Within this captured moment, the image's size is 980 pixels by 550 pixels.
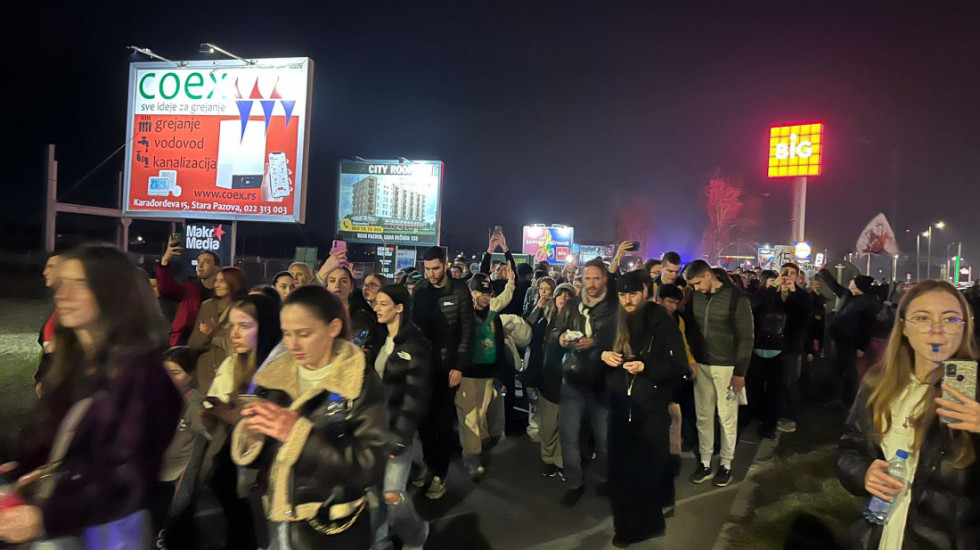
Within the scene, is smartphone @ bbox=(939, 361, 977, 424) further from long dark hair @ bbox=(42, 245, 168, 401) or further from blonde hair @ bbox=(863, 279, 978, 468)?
long dark hair @ bbox=(42, 245, 168, 401)

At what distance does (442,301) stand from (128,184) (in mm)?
10091

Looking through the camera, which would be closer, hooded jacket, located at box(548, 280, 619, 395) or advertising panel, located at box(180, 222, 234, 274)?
hooded jacket, located at box(548, 280, 619, 395)

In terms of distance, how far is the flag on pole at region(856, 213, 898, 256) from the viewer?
2267 centimetres

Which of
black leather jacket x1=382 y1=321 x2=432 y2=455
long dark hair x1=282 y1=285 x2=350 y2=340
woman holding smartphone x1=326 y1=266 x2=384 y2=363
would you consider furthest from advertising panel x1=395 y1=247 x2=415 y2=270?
long dark hair x1=282 y1=285 x2=350 y2=340

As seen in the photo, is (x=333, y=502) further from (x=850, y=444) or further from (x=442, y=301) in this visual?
(x=442, y=301)

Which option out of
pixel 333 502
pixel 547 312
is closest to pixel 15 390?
pixel 547 312

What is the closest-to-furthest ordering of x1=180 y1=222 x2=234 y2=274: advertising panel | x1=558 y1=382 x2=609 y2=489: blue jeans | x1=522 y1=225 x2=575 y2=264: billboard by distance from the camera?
x1=558 y1=382 x2=609 y2=489: blue jeans → x1=180 y1=222 x2=234 y2=274: advertising panel → x1=522 y1=225 x2=575 y2=264: billboard

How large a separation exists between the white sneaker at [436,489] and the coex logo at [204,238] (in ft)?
27.0

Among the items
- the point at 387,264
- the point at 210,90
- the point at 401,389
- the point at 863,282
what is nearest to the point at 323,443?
the point at 401,389

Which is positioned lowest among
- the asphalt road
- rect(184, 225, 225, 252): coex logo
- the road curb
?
the asphalt road

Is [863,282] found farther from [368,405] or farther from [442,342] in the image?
[368,405]

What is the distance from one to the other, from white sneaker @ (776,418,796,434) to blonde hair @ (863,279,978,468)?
595cm

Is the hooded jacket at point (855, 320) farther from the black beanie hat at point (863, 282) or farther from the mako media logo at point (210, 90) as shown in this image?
the mako media logo at point (210, 90)

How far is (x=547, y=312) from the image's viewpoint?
751 centimetres
